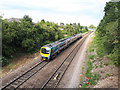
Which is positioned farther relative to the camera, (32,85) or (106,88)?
(32,85)

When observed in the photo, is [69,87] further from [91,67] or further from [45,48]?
[45,48]

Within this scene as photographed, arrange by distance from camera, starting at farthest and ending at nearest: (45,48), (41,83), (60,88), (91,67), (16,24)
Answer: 1. (16,24)
2. (45,48)
3. (91,67)
4. (41,83)
5. (60,88)

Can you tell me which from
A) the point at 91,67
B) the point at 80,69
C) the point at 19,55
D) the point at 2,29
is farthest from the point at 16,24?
the point at 91,67

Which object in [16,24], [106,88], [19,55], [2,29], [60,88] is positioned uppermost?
[16,24]

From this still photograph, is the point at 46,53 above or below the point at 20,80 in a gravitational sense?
above

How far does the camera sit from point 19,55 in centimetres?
1864

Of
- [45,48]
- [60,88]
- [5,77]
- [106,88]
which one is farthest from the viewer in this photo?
[45,48]

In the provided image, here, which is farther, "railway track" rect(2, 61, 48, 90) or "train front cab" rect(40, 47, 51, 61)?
"train front cab" rect(40, 47, 51, 61)

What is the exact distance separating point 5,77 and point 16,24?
1036cm

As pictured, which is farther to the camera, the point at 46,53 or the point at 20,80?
the point at 46,53

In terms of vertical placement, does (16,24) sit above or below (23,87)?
above

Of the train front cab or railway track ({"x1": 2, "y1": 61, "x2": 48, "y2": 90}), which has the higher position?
the train front cab

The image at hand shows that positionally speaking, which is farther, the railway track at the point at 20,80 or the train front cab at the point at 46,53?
the train front cab at the point at 46,53

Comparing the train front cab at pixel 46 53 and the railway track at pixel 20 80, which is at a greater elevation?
the train front cab at pixel 46 53
